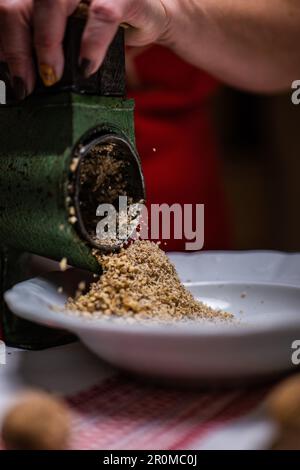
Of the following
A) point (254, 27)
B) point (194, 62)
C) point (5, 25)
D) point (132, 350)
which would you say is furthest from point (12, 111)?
point (254, 27)

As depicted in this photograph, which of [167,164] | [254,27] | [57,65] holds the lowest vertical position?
[167,164]

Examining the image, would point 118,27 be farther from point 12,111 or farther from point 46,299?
point 46,299

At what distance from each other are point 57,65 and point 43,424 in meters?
0.41

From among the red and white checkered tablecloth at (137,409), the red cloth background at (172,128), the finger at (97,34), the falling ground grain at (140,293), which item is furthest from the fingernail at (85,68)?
the red cloth background at (172,128)

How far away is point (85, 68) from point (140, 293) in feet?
0.88

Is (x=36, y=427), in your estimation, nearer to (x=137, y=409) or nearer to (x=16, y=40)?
(x=137, y=409)

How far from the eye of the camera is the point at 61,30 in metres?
0.77

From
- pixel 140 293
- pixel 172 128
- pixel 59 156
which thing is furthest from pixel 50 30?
pixel 172 128

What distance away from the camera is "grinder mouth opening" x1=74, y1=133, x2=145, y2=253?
0.84 metres

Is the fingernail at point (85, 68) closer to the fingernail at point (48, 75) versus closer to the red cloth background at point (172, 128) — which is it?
the fingernail at point (48, 75)

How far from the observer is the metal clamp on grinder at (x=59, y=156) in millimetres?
791

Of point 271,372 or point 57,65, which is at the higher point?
point 57,65

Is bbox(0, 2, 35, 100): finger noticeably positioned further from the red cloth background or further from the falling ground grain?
the red cloth background

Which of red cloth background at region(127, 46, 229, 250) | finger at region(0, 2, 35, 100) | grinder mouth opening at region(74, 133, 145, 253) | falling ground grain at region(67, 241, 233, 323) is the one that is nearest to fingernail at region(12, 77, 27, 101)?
finger at region(0, 2, 35, 100)
